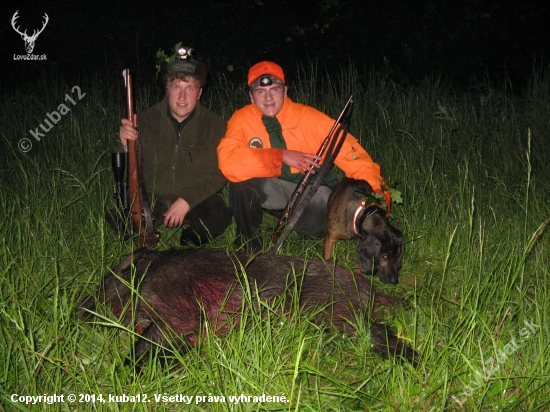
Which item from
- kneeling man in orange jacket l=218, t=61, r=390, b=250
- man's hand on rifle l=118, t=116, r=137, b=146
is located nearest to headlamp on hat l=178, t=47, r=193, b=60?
kneeling man in orange jacket l=218, t=61, r=390, b=250

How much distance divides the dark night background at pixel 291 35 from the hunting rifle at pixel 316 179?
7389 mm

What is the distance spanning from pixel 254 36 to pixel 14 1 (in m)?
5.34

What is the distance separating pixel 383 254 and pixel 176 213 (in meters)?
1.65

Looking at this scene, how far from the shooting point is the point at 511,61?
1092 centimetres

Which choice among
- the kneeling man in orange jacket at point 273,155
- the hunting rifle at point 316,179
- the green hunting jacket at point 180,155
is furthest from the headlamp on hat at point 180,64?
the hunting rifle at point 316,179

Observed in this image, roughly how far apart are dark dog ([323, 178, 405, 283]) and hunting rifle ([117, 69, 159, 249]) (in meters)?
1.26

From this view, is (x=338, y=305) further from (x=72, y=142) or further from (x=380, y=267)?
(x=72, y=142)

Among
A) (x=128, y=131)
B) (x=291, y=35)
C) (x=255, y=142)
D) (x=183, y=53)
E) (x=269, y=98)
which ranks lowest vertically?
(x=255, y=142)

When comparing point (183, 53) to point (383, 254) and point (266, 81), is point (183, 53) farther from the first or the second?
point (383, 254)

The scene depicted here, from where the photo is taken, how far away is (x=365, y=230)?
317cm

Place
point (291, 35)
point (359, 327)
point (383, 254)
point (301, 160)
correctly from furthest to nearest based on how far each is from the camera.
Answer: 1. point (291, 35)
2. point (301, 160)
3. point (383, 254)
4. point (359, 327)

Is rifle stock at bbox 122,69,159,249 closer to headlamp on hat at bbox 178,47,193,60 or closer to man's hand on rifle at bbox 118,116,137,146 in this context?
man's hand on rifle at bbox 118,116,137,146

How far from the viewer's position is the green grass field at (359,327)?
6.56 ft

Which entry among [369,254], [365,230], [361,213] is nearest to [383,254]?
[369,254]
